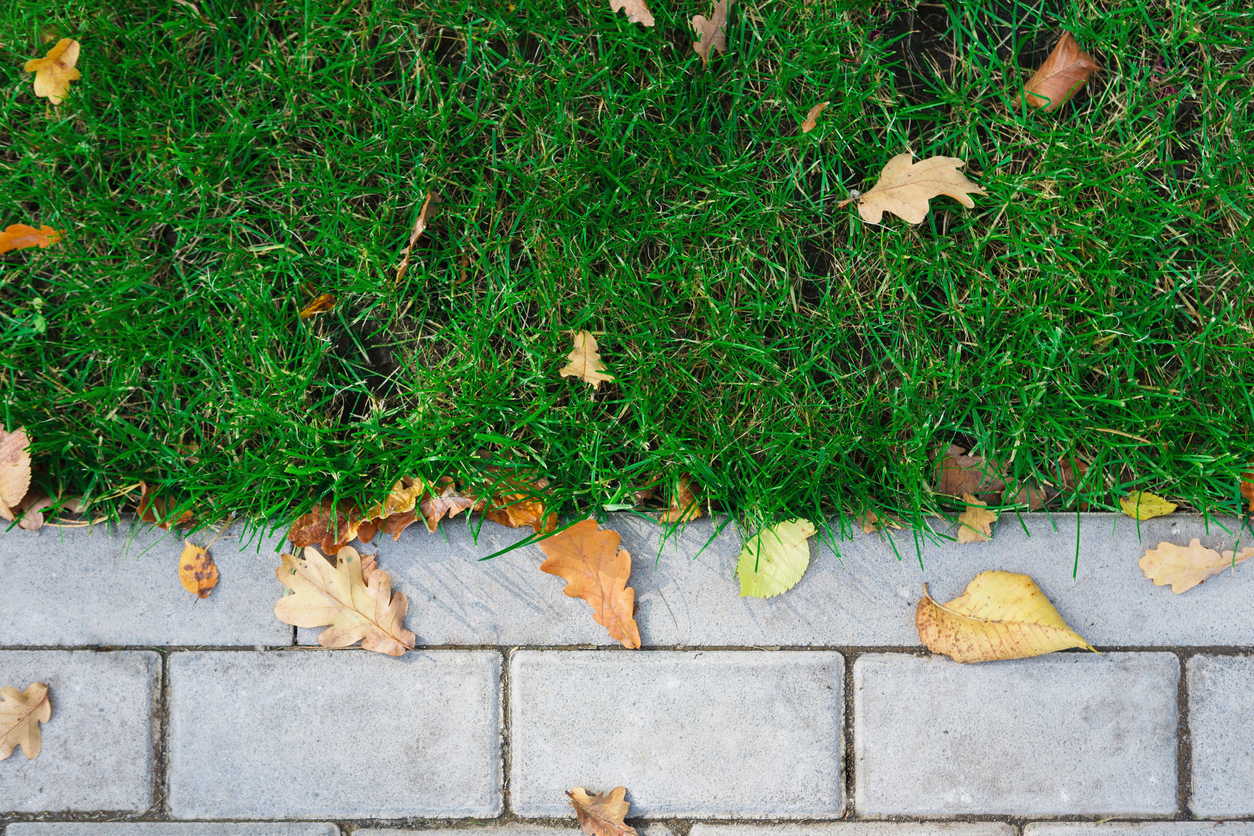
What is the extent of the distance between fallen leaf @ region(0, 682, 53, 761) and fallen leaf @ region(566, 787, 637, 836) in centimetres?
127

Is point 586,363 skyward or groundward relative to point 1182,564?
skyward

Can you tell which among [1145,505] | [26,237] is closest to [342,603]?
[26,237]

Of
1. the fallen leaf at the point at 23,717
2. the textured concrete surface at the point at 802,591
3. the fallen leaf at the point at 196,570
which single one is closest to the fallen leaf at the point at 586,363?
the textured concrete surface at the point at 802,591

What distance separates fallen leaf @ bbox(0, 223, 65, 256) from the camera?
2018 mm

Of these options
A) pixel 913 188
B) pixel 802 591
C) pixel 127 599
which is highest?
pixel 913 188

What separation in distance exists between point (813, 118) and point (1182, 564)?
4.53 ft

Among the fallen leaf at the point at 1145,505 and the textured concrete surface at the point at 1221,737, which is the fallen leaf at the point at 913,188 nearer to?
the fallen leaf at the point at 1145,505

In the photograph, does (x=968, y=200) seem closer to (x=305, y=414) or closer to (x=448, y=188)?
(x=448, y=188)

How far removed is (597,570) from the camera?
2.02 meters

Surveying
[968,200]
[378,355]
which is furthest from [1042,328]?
[378,355]

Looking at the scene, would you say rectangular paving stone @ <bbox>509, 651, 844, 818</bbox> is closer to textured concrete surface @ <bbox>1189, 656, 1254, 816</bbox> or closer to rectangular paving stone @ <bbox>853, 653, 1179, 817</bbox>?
rectangular paving stone @ <bbox>853, 653, 1179, 817</bbox>

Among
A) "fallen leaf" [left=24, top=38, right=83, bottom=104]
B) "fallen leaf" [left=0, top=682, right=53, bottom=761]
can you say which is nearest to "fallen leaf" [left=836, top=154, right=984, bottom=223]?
"fallen leaf" [left=24, top=38, right=83, bottom=104]

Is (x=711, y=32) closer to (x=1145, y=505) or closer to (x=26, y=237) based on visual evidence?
(x=1145, y=505)

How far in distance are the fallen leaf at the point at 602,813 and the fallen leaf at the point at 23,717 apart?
4.16 feet
